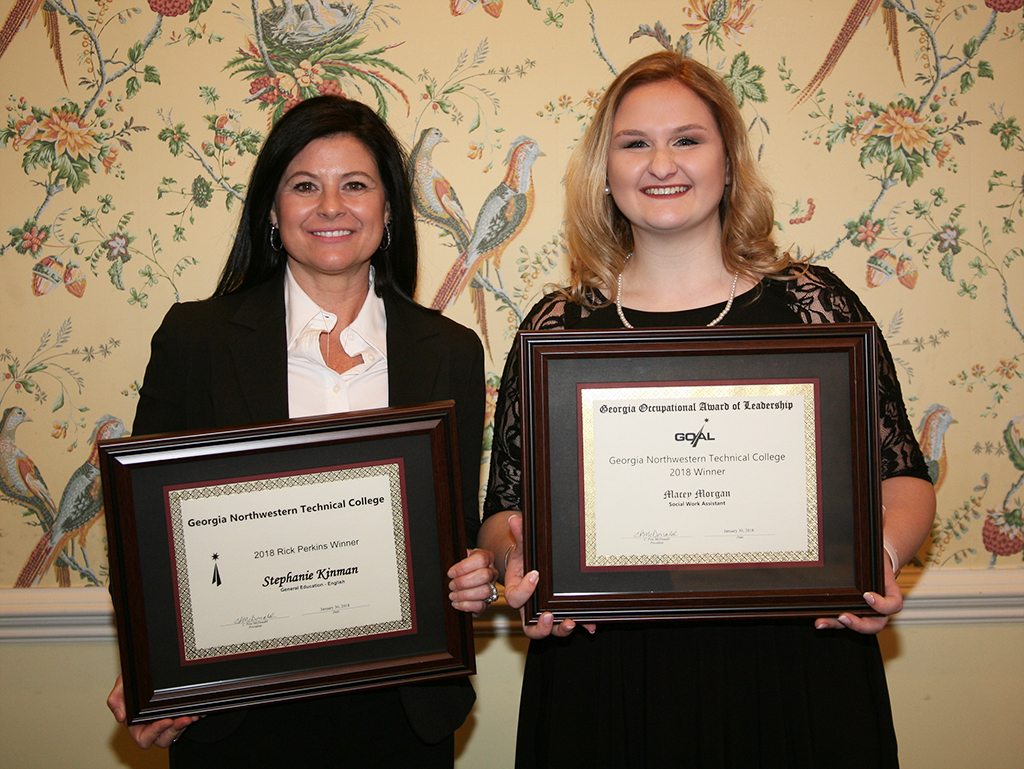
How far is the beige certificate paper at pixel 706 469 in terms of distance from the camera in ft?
3.92

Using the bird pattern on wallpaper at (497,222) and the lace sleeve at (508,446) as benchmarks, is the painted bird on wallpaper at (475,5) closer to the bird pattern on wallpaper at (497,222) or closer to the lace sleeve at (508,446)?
the bird pattern on wallpaper at (497,222)

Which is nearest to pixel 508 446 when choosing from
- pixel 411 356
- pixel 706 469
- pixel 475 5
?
pixel 411 356

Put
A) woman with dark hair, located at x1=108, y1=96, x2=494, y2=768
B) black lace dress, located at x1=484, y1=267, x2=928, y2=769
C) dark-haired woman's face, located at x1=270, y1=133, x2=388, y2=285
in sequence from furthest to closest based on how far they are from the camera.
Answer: dark-haired woman's face, located at x1=270, y1=133, x2=388, y2=285 < woman with dark hair, located at x1=108, y1=96, x2=494, y2=768 < black lace dress, located at x1=484, y1=267, x2=928, y2=769

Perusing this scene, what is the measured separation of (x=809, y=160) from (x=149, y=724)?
6.91 ft

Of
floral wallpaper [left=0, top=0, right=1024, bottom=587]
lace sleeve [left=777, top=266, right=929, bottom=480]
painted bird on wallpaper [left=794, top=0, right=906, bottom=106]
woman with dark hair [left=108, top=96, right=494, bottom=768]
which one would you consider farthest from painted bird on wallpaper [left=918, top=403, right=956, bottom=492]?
woman with dark hair [left=108, top=96, right=494, bottom=768]

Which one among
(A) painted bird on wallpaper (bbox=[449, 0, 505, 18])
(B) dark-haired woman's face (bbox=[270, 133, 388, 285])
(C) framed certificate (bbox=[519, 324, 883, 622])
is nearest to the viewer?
(C) framed certificate (bbox=[519, 324, 883, 622])

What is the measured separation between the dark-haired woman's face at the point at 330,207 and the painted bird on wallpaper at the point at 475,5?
2.37ft

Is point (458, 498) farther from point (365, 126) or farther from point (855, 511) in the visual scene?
point (365, 126)

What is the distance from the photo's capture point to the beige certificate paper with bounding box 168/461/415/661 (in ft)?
3.99

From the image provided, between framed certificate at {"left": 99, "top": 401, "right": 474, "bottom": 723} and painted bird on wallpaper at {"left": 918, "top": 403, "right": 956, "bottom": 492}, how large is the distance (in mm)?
1616

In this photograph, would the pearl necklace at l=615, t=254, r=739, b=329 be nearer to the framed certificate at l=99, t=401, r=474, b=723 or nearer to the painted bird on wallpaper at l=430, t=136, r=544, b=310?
the framed certificate at l=99, t=401, r=474, b=723

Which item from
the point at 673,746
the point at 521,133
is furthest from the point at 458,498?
the point at 521,133

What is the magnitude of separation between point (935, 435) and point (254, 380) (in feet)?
6.26

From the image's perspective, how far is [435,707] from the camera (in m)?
1.50
